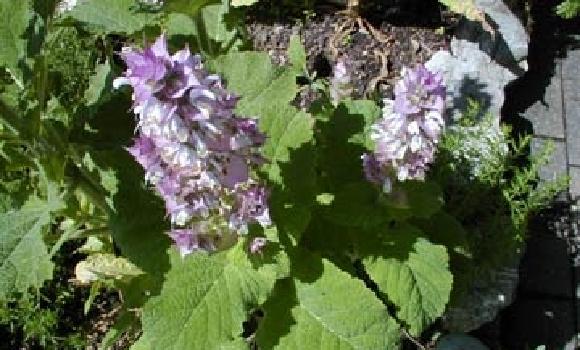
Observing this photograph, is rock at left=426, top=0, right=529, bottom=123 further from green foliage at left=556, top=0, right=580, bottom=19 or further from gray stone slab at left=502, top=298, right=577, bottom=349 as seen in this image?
gray stone slab at left=502, top=298, right=577, bottom=349

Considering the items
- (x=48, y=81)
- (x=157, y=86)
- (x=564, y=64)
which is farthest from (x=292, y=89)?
(x=564, y=64)

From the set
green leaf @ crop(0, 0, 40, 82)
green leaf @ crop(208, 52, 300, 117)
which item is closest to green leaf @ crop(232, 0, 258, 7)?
green leaf @ crop(208, 52, 300, 117)

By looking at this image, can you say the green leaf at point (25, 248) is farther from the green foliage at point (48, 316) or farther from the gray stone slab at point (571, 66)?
the gray stone slab at point (571, 66)

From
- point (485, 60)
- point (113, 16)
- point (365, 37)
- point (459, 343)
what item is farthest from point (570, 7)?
point (113, 16)

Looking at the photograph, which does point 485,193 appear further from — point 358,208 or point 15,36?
point 15,36

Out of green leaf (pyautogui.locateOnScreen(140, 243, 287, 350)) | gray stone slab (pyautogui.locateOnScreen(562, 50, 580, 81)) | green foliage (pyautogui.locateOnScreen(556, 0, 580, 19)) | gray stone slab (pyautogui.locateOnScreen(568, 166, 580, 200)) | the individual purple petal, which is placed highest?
green foliage (pyautogui.locateOnScreen(556, 0, 580, 19))

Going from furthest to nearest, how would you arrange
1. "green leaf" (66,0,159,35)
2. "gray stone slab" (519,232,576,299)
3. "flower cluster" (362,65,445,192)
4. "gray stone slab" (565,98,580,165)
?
"gray stone slab" (565,98,580,165) < "gray stone slab" (519,232,576,299) < "green leaf" (66,0,159,35) < "flower cluster" (362,65,445,192)
